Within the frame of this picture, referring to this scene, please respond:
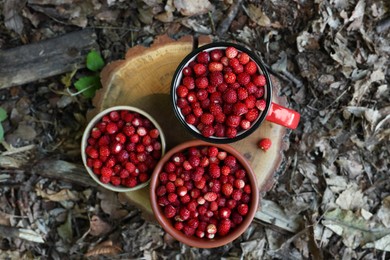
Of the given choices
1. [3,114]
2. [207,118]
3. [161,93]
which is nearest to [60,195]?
[3,114]

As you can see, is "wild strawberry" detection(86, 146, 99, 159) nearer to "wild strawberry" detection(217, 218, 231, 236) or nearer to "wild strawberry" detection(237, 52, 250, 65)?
"wild strawberry" detection(217, 218, 231, 236)

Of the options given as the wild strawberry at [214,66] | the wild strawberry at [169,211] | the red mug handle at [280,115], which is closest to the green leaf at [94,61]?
the wild strawberry at [214,66]

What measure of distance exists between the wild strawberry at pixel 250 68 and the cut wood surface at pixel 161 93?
0.81 ft

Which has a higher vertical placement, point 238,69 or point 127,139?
point 238,69

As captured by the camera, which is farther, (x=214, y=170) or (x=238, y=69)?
(x=214, y=170)

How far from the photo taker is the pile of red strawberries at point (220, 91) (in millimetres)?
1996

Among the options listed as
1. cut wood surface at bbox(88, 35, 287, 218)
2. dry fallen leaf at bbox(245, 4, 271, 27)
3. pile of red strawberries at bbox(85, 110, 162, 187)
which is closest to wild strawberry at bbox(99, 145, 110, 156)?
pile of red strawberries at bbox(85, 110, 162, 187)

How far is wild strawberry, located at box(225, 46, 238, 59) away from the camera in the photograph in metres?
2.02

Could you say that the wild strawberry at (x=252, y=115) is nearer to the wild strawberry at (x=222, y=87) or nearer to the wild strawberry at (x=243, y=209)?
the wild strawberry at (x=222, y=87)

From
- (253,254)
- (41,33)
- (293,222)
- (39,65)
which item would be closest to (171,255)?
(253,254)

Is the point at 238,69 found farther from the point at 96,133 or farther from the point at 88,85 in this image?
the point at 88,85

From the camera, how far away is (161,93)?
2232 millimetres

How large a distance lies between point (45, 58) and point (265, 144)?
1213 mm

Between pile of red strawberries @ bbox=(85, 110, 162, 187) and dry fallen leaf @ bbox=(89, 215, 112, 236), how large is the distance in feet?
1.53
